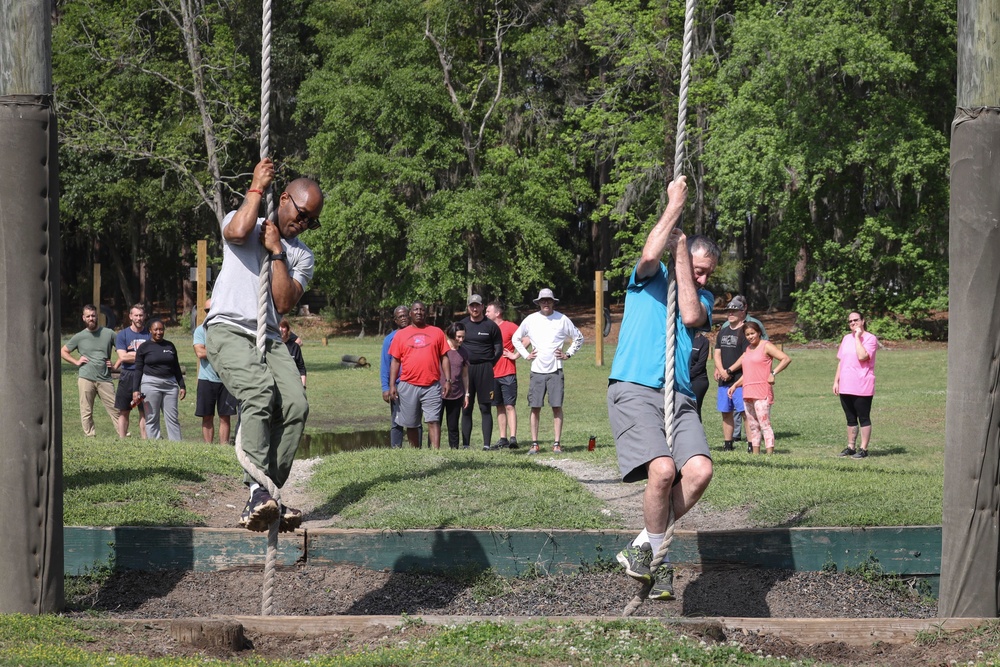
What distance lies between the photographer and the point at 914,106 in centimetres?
3650

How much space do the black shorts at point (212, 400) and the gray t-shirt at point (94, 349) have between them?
72.6 inches

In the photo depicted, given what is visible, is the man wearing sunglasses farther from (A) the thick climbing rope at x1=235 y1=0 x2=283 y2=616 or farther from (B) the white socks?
(B) the white socks

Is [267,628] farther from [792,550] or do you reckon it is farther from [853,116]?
[853,116]

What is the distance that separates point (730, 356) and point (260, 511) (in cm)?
1033

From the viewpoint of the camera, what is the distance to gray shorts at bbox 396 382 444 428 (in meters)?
13.6

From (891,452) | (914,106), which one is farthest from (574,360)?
(891,452)

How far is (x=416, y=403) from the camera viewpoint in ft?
44.7

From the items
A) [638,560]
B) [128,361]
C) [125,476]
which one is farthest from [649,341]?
[128,361]

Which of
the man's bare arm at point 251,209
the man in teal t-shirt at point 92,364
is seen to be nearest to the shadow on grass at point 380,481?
the man's bare arm at point 251,209

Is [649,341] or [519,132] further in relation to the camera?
[519,132]

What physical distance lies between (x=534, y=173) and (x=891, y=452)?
29966 millimetres

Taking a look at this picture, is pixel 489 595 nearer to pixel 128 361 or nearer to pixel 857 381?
pixel 128 361

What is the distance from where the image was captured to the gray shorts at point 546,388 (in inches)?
585

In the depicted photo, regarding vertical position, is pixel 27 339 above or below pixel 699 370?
above
